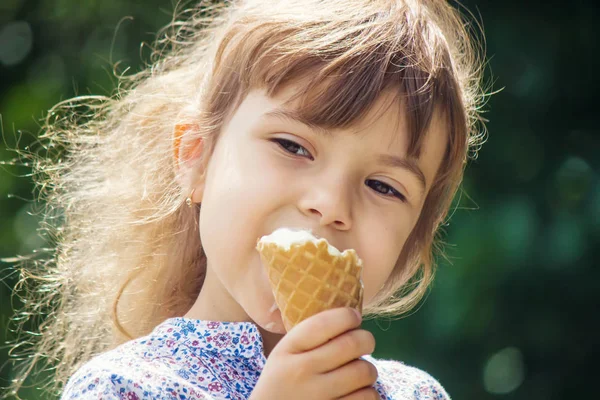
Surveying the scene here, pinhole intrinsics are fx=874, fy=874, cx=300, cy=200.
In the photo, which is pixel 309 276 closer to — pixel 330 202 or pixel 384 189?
pixel 330 202

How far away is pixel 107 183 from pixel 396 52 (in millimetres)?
905

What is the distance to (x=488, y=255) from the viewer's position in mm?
2662

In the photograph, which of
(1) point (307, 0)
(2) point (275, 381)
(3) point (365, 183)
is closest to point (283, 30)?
(1) point (307, 0)

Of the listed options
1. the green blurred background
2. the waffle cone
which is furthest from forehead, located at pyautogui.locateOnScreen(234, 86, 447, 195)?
the green blurred background

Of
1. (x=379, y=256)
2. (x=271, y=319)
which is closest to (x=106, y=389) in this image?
(x=271, y=319)

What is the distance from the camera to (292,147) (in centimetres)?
157

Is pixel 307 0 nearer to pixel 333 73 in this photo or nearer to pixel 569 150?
pixel 333 73

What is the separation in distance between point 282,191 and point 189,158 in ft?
1.21

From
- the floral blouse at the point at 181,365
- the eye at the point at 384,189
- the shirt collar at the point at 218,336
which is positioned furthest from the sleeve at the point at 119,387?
the eye at the point at 384,189

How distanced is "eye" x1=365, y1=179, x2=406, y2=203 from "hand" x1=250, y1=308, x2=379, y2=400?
1.10 feet

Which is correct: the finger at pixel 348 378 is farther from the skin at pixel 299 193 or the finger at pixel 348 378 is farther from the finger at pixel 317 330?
the skin at pixel 299 193

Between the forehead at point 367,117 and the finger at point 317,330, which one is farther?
the forehead at point 367,117

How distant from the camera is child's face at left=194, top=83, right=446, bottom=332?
149 centimetres

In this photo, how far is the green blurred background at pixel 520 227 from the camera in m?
2.68
